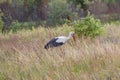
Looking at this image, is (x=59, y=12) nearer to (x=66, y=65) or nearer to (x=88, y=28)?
(x=88, y=28)

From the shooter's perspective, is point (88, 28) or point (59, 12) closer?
point (88, 28)

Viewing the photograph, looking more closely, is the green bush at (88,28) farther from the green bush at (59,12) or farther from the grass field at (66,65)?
the green bush at (59,12)

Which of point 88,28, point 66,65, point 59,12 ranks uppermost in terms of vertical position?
point 66,65

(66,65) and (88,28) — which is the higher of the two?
(66,65)

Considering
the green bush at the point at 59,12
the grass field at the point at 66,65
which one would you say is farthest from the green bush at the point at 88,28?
the green bush at the point at 59,12

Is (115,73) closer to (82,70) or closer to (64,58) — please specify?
(82,70)

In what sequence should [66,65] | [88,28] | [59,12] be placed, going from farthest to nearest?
1. [59,12]
2. [88,28]
3. [66,65]

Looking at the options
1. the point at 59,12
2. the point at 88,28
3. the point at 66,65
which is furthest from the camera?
the point at 59,12


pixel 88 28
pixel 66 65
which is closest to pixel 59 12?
pixel 88 28

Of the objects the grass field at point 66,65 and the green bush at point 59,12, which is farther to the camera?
the green bush at point 59,12

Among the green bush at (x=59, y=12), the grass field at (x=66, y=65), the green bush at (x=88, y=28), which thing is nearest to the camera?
the grass field at (x=66, y=65)

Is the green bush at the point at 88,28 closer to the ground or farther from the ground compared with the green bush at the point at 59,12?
farther from the ground

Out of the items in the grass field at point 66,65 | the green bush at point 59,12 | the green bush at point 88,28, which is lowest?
the green bush at point 59,12

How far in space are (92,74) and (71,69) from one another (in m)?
0.58
